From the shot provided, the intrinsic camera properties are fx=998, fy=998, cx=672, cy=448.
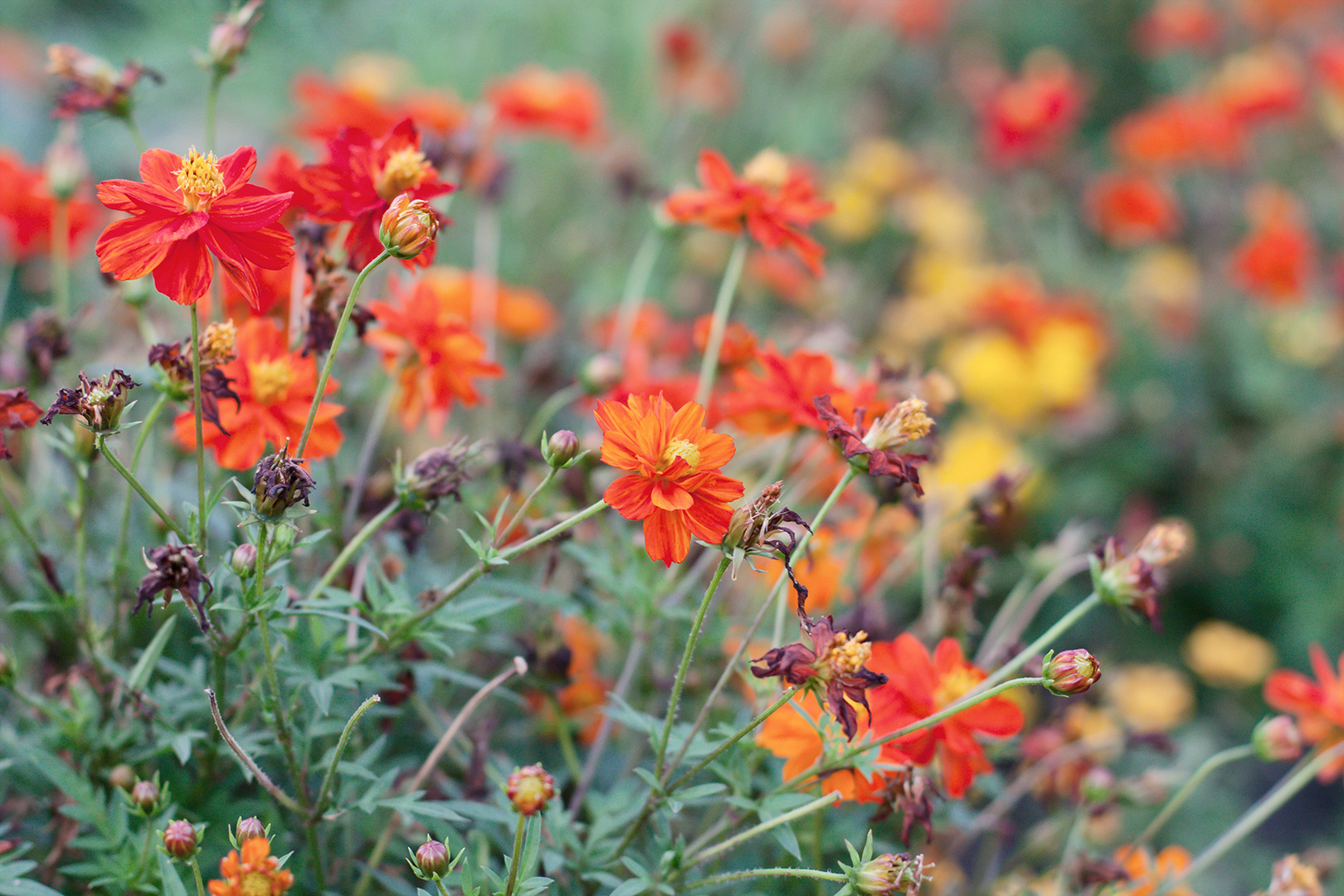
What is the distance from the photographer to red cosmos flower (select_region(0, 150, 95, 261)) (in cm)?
138

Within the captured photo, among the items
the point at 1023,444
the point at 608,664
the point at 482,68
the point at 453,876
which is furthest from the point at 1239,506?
the point at 482,68

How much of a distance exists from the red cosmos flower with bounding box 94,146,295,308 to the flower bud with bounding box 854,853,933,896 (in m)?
0.60

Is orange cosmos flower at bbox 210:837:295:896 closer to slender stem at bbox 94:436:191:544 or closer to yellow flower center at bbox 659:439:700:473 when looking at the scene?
slender stem at bbox 94:436:191:544

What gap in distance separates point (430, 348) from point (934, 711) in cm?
57

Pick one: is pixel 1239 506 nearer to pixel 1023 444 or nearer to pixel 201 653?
pixel 1023 444

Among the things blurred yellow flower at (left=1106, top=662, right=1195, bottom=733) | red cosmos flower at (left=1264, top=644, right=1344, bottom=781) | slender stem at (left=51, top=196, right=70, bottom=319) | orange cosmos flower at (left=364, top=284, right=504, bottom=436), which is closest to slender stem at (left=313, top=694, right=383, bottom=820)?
orange cosmos flower at (left=364, top=284, right=504, bottom=436)

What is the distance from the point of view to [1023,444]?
2428mm

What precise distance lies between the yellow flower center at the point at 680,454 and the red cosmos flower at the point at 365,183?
28cm

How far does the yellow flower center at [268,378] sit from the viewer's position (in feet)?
2.87

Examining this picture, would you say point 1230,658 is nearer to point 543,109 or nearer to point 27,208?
point 543,109

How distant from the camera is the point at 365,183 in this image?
0.87 m

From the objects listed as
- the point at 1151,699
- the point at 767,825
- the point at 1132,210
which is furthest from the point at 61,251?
the point at 1132,210

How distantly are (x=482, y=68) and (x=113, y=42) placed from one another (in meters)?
1.66

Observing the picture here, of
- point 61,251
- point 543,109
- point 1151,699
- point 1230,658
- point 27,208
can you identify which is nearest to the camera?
point 61,251
